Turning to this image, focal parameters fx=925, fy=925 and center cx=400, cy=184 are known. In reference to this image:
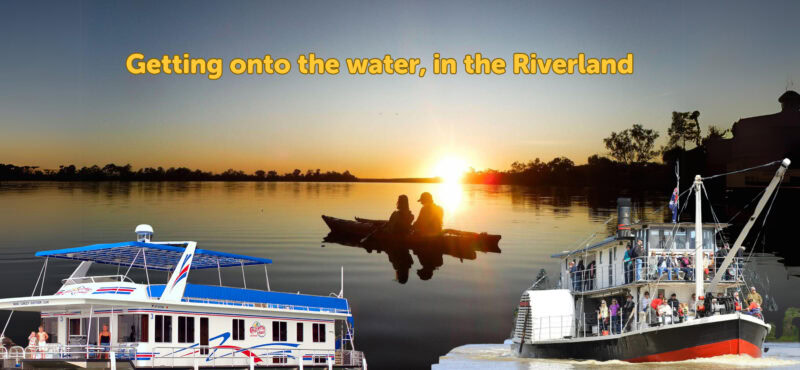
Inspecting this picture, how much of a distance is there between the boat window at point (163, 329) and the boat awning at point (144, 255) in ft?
7.76

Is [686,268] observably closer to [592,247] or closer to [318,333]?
[592,247]

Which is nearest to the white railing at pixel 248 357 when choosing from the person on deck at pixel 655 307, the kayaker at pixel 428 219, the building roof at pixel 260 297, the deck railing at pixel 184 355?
the deck railing at pixel 184 355

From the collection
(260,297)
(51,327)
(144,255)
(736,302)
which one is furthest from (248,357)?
(736,302)

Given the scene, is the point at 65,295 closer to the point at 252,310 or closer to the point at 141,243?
the point at 141,243

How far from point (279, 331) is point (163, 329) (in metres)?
6.55

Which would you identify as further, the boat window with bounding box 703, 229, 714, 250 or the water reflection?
the water reflection

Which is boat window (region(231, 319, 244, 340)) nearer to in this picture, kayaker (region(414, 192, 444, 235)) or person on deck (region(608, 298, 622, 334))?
person on deck (region(608, 298, 622, 334))

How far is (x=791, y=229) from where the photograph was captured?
91.1 meters

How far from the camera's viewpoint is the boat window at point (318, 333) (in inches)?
1596

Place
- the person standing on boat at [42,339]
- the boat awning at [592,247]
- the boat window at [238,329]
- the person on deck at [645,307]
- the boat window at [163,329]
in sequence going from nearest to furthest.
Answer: the boat window at [163,329] < the person standing on boat at [42,339] < the boat window at [238,329] < the person on deck at [645,307] < the boat awning at [592,247]

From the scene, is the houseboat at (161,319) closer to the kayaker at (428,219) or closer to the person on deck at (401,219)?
the person on deck at (401,219)

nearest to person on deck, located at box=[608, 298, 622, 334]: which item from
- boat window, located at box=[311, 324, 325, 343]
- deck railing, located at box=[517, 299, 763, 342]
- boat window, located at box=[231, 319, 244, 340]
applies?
deck railing, located at box=[517, 299, 763, 342]

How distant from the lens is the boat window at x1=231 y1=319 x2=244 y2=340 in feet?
120

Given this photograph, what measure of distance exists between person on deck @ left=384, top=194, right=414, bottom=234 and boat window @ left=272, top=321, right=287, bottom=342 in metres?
55.0
